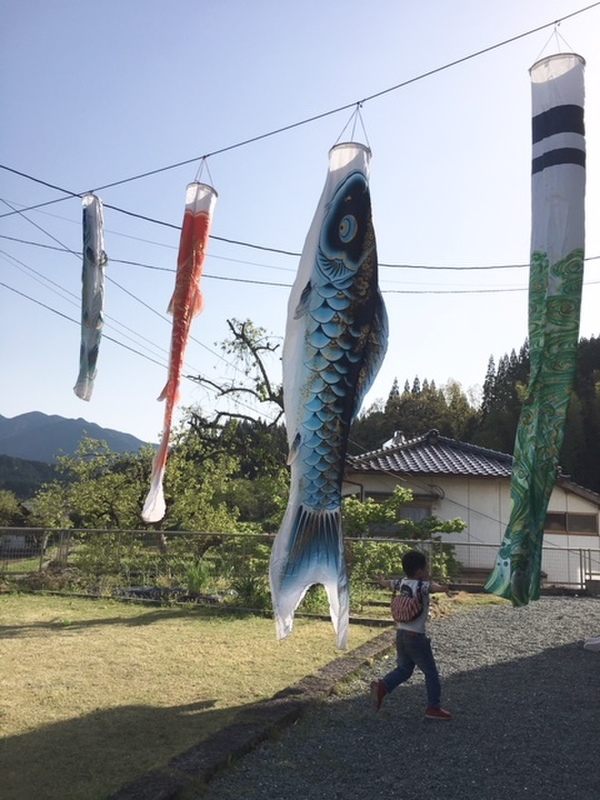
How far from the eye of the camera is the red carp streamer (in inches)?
256

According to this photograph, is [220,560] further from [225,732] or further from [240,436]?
[225,732]

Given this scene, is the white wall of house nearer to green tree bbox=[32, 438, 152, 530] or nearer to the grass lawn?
green tree bbox=[32, 438, 152, 530]

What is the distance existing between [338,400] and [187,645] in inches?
175

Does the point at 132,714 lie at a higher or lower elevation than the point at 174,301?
lower

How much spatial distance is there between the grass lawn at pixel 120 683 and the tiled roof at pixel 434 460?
8.44 m

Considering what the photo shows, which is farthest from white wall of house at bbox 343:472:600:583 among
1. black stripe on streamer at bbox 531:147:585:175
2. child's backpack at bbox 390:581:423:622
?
black stripe on streamer at bbox 531:147:585:175

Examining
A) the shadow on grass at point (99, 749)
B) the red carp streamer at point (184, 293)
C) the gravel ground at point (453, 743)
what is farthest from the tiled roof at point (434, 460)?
the shadow on grass at point (99, 749)

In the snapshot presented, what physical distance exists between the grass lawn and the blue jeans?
3.97ft

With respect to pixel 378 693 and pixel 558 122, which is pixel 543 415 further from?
pixel 378 693

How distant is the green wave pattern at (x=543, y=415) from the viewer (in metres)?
4.36

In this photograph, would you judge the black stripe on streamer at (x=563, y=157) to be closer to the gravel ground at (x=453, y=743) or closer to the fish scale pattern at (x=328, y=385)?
the fish scale pattern at (x=328, y=385)

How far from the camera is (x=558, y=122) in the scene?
4.62 metres

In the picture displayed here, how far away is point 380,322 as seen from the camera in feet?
15.4

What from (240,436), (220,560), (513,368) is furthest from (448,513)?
(513,368)
